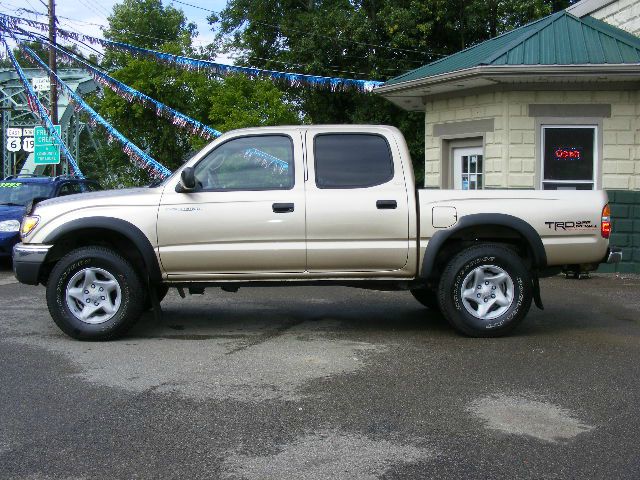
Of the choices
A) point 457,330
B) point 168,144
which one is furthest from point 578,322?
point 168,144

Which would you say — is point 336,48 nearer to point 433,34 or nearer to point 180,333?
point 433,34

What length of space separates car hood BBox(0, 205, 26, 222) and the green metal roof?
722 cm

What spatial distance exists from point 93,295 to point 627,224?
8954 millimetres

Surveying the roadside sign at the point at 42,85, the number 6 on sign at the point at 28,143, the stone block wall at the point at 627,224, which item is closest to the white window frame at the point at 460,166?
the stone block wall at the point at 627,224

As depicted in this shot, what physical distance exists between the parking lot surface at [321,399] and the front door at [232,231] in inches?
28.5

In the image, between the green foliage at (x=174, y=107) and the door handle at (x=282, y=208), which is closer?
the door handle at (x=282, y=208)

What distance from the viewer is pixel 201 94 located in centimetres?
3073

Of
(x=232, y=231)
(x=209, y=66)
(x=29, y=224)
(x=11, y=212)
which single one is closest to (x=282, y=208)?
(x=232, y=231)

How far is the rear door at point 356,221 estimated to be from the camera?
7441mm

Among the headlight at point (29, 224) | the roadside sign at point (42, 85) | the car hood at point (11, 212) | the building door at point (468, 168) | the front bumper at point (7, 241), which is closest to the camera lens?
the headlight at point (29, 224)

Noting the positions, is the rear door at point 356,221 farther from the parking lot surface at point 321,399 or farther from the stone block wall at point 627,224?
the stone block wall at point 627,224

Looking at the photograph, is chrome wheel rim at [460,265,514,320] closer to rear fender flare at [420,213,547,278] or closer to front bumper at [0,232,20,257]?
rear fender flare at [420,213,547,278]

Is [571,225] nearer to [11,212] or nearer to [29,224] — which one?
[29,224]

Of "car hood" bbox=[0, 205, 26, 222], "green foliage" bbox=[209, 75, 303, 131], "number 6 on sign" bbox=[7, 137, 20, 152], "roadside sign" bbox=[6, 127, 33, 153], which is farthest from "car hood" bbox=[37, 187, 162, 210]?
"number 6 on sign" bbox=[7, 137, 20, 152]
